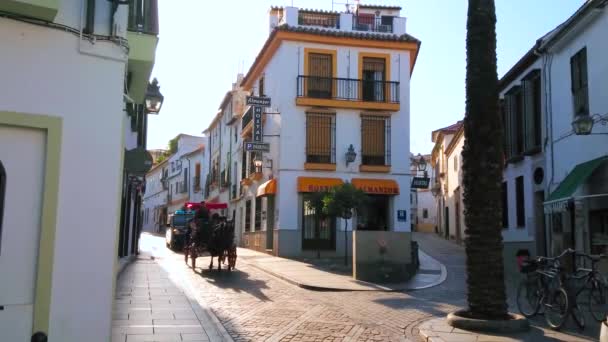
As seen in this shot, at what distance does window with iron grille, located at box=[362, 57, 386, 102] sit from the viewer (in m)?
26.2

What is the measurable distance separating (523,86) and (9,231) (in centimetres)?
1871

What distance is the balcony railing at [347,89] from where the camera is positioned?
25.6 metres

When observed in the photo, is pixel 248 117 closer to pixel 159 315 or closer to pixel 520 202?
pixel 520 202

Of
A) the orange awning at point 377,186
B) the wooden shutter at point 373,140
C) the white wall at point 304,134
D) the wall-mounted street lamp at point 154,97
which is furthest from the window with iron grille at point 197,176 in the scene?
the wall-mounted street lamp at point 154,97

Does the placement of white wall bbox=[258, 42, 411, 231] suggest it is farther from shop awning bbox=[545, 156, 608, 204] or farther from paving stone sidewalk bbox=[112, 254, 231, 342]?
paving stone sidewalk bbox=[112, 254, 231, 342]

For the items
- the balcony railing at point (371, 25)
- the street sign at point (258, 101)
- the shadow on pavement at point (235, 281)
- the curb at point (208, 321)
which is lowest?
the curb at point (208, 321)

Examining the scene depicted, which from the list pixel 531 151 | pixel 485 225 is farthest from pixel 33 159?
pixel 531 151

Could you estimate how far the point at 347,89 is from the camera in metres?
25.8

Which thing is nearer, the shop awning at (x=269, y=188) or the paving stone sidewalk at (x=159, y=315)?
the paving stone sidewalk at (x=159, y=315)

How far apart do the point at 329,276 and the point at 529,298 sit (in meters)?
7.18

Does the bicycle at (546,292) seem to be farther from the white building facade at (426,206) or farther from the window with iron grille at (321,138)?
the white building facade at (426,206)

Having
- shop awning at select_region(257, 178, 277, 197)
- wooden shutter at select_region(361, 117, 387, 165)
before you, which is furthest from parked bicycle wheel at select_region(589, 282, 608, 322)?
shop awning at select_region(257, 178, 277, 197)

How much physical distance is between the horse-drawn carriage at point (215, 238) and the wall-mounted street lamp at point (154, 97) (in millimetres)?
6666

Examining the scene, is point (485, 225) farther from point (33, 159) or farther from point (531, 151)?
point (531, 151)
